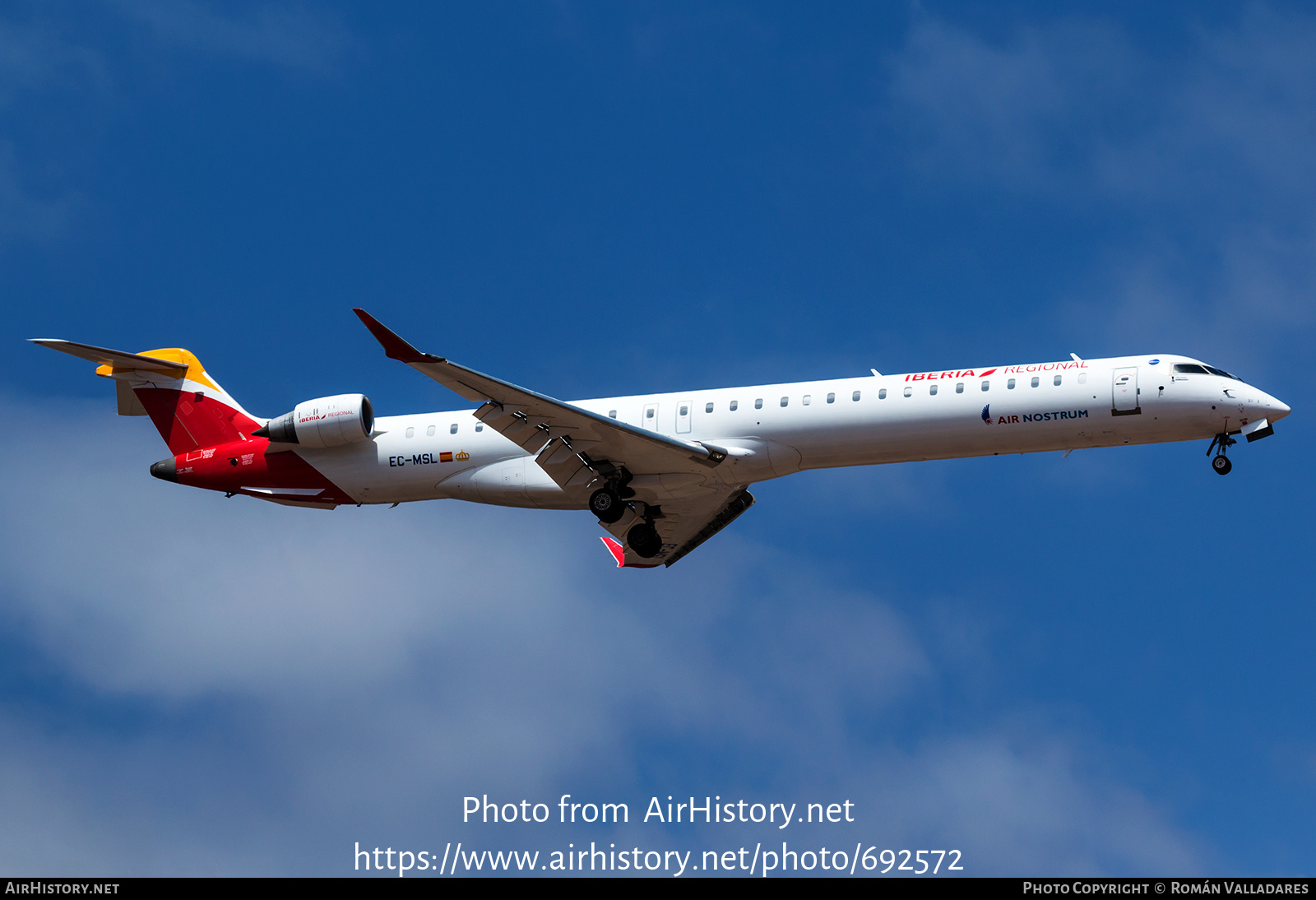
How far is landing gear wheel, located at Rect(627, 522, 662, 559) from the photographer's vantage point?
2934 centimetres

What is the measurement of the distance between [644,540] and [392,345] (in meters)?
8.12

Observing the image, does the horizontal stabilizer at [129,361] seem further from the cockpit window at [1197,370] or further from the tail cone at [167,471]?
the cockpit window at [1197,370]

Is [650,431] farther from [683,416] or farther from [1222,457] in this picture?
[1222,457]

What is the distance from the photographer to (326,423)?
2872cm

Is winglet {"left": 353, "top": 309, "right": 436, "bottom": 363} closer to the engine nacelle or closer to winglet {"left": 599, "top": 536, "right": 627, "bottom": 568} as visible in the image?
the engine nacelle

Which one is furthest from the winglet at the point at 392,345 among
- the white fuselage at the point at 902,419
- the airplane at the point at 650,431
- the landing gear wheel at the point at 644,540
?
the landing gear wheel at the point at 644,540

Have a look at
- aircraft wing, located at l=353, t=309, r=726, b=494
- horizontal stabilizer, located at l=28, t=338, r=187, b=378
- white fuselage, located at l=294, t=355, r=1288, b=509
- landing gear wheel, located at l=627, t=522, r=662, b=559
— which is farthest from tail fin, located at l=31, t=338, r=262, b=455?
landing gear wheel, located at l=627, t=522, r=662, b=559

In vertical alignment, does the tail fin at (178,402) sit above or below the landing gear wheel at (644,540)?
above

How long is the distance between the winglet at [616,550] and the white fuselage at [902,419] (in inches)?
199

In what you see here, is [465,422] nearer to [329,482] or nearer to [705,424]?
[329,482]

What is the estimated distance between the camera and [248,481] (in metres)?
29.9

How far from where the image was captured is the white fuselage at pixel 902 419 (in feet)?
83.1

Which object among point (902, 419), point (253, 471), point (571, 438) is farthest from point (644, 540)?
point (253, 471)
